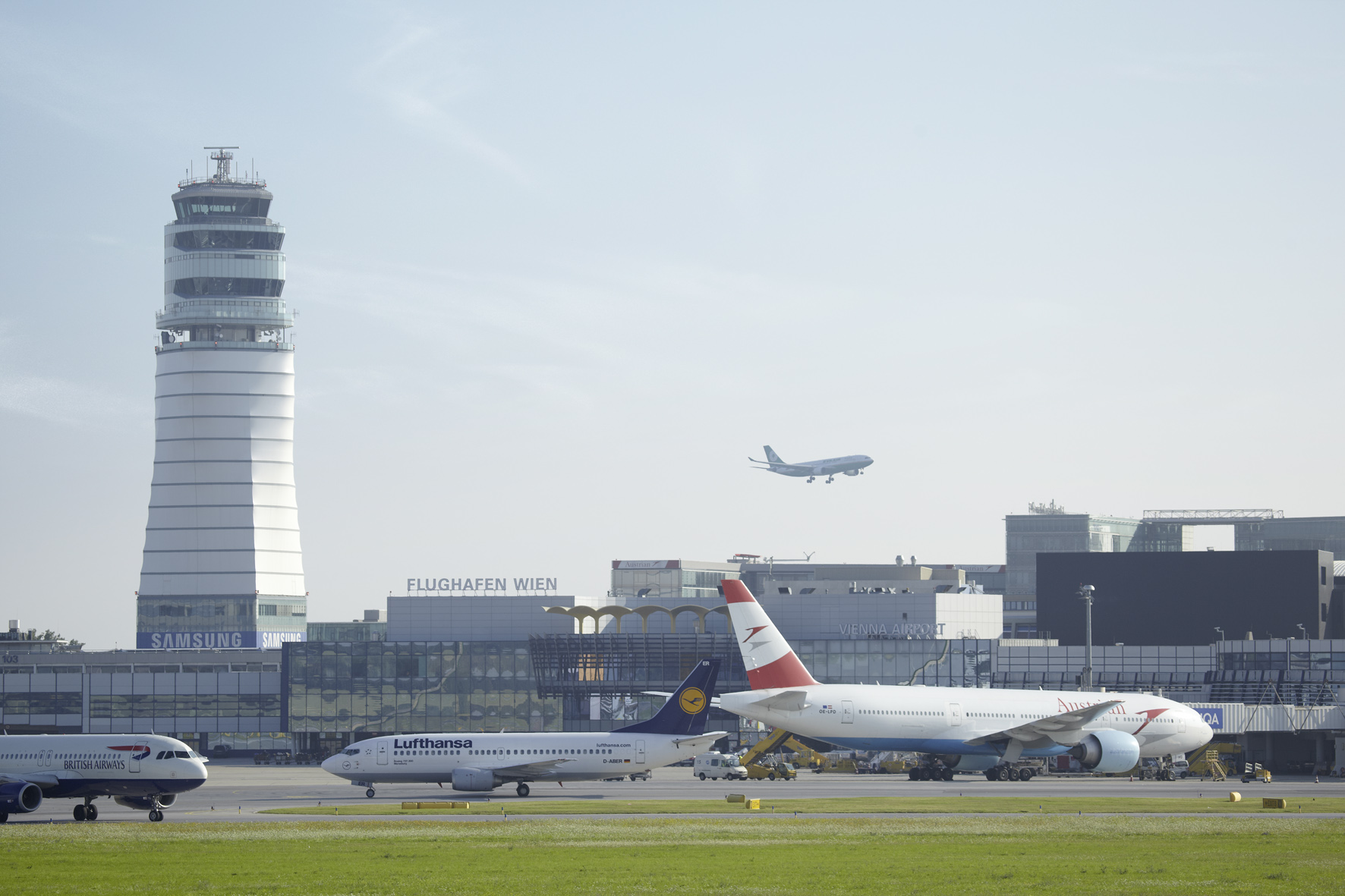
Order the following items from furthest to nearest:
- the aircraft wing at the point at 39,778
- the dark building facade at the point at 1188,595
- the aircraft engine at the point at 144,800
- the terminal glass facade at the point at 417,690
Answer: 1. the dark building facade at the point at 1188,595
2. the terminal glass facade at the point at 417,690
3. the aircraft engine at the point at 144,800
4. the aircraft wing at the point at 39,778

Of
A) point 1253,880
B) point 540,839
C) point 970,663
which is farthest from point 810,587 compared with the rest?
point 1253,880

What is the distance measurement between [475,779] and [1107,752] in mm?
34516

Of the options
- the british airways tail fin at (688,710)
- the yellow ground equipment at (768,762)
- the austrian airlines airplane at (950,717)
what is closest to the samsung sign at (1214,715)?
the austrian airlines airplane at (950,717)

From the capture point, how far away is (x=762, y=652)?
276 ft

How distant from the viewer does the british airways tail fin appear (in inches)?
3219

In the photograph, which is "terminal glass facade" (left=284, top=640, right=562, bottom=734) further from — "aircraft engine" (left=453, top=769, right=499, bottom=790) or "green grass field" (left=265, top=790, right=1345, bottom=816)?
"green grass field" (left=265, top=790, right=1345, bottom=816)

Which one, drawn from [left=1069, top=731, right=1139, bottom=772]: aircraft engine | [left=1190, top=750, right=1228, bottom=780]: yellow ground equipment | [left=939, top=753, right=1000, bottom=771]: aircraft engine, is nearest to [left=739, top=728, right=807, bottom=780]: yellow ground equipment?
[left=939, top=753, right=1000, bottom=771]: aircraft engine

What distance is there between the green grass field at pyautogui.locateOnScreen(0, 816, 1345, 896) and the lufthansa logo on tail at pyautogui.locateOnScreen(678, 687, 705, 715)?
69.0 ft

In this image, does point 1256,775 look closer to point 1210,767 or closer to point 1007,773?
point 1210,767

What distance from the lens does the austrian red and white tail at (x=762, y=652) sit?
8412 cm

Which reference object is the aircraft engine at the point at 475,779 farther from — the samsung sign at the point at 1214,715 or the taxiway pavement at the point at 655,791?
the samsung sign at the point at 1214,715

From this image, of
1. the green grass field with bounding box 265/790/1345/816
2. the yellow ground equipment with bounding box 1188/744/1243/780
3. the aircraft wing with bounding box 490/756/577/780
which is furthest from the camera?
the yellow ground equipment with bounding box 1188/744/1243/780

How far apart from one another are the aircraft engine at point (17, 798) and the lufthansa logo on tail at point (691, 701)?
31.3 metres

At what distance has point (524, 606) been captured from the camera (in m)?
144
